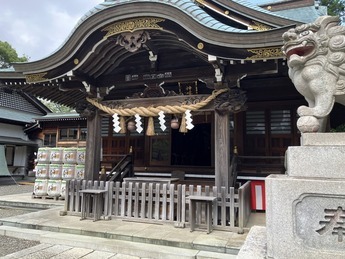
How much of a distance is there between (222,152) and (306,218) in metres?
3.12

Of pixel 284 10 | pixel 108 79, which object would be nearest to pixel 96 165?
pixel 108 79

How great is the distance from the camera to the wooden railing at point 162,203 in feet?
16.6

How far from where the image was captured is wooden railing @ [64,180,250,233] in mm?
5047

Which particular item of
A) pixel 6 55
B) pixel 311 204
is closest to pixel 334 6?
pixel 311 204

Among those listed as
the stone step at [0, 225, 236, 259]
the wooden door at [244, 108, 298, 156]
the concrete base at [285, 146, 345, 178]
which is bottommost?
the stone step at [0, 225, 236, 259]

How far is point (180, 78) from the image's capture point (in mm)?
6070

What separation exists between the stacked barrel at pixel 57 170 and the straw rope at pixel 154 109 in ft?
9.24

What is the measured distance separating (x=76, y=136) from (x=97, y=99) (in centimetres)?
964

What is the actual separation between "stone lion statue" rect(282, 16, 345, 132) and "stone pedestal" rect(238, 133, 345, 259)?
22 centimetres

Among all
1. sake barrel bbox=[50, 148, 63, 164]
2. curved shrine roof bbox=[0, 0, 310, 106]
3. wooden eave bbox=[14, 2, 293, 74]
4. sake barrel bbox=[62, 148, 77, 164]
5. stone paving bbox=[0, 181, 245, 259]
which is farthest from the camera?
sake barrel bbox=[50, 148, 63, 164]

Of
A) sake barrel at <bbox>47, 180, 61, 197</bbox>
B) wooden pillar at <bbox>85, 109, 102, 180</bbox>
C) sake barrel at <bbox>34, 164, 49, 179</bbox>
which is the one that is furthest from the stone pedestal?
sake barrel at <bbox>34, 164, 49, 179</bbox>

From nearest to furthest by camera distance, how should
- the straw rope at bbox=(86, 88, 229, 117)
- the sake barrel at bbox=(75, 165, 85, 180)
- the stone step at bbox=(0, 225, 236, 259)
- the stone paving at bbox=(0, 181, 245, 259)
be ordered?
the stone step at bbox=(0, 225, 236, 259)
the stone paving at bbox=(0, 181, 245, 259)
the straw rope at bbox=(86, 88, 229, 117)
the sake barrel at bbox=(75, 165, 85, 180)

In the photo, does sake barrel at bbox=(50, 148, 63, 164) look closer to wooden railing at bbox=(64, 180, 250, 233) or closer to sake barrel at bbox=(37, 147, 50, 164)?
sake barrel at bbox=(37, 147, 50, 164)

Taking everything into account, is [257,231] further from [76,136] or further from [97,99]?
[76,136]
